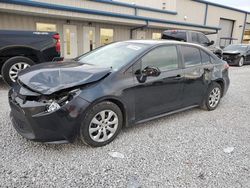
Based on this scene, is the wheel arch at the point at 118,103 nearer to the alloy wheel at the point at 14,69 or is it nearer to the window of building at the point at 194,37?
the alloy wheel at the point at 14,69

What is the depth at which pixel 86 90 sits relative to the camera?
8.66ft

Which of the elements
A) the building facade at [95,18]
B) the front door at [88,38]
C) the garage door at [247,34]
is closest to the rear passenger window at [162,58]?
the building facade at [95,18]

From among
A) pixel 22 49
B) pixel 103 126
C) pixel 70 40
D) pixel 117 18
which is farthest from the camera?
pixel 70 40

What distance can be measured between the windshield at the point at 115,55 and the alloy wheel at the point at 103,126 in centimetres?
72

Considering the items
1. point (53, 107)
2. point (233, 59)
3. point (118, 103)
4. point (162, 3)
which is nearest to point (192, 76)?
point (118, 103)

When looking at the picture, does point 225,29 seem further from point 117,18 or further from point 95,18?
point 95,18

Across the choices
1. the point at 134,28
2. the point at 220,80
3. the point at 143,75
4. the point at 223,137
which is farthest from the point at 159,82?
the point at 134,28

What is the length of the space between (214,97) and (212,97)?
73mm

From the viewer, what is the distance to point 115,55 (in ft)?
11.5

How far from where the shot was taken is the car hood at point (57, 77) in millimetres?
2535

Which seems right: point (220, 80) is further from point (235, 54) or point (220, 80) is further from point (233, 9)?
point (233, 9)

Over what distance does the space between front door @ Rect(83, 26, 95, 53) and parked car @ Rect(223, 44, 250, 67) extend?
8.74 metres

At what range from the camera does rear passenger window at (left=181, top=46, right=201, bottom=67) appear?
3.88m

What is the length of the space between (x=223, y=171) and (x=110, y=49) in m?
2.67
